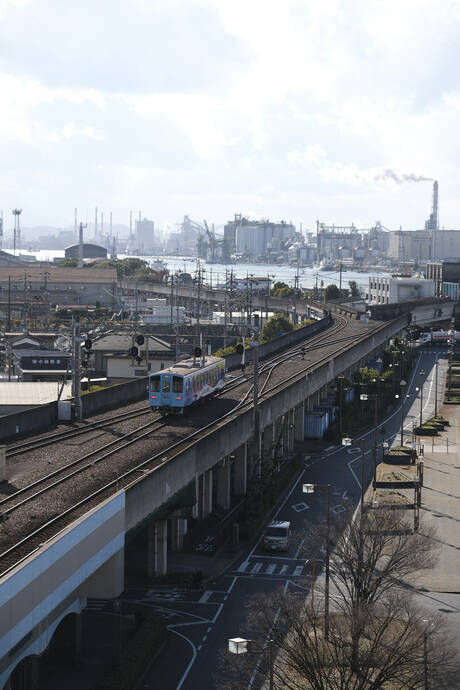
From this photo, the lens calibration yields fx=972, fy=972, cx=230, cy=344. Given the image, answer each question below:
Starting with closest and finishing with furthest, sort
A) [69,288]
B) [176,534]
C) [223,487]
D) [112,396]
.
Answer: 1. [176,534]
2. [223,487]
3. [112,396]
4. [69,288]

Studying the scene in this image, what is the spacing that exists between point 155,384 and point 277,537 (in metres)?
6.17

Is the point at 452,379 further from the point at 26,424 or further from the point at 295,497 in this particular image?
the point at 26,424

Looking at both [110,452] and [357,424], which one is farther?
[357,424]

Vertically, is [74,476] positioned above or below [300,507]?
above

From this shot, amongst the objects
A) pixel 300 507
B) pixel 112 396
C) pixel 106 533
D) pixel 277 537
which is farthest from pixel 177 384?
pixel 106 533

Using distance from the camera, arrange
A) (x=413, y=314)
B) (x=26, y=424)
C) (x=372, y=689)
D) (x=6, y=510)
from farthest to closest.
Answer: (x=413, y=314) < (x=26, y=424) < (x=6, y=510) < (x=372, y=689)

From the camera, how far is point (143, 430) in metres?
23.7

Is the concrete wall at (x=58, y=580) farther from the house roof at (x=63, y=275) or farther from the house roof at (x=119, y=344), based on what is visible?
the house roof at (x=63, y=275)

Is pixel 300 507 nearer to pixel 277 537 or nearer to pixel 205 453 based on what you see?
pixel 277 537

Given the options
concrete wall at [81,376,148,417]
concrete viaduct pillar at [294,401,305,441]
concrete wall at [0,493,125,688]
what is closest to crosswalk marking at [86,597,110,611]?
concrete wall at [0,493,125,688]

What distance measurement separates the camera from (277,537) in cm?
2156

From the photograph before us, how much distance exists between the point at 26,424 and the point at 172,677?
10.2 m

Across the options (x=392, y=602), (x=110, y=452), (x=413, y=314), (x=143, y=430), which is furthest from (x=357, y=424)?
(x=413, y=314)

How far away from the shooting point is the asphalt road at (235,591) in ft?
48.7
